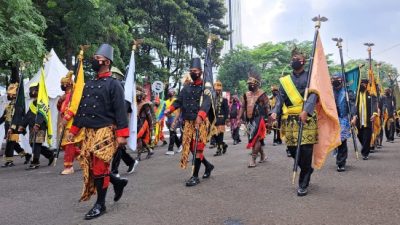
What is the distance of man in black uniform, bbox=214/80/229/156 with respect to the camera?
12647 millimetres

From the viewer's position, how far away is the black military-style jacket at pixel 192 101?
7605mm

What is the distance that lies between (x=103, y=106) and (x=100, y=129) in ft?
0.95

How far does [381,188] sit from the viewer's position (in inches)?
268

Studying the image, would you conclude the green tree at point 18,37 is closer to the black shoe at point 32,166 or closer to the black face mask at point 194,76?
the black shoe at point 32,166

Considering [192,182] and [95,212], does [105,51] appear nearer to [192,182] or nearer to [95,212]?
[95,212]

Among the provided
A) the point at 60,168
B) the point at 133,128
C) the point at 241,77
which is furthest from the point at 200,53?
the point at 133,128

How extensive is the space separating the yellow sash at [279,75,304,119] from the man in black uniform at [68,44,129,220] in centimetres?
262

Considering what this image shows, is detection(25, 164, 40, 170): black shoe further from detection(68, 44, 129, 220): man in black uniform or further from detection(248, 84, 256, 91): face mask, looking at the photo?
detection(68, 44, 129, 220): man in black uniform

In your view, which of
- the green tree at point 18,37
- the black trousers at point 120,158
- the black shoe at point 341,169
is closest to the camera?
the black trousers at point 120,158

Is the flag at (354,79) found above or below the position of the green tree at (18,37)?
below

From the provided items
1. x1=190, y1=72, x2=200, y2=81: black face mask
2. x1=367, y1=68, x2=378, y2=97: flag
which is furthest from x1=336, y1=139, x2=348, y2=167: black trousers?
x1=190, y1=72, x2=200, y2=81: black face mask

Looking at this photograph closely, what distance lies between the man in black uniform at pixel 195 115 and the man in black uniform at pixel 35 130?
3941 millimetres

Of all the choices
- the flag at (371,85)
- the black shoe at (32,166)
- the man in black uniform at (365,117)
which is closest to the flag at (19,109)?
the black shoe at (32,166)

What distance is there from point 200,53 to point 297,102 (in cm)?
2832
